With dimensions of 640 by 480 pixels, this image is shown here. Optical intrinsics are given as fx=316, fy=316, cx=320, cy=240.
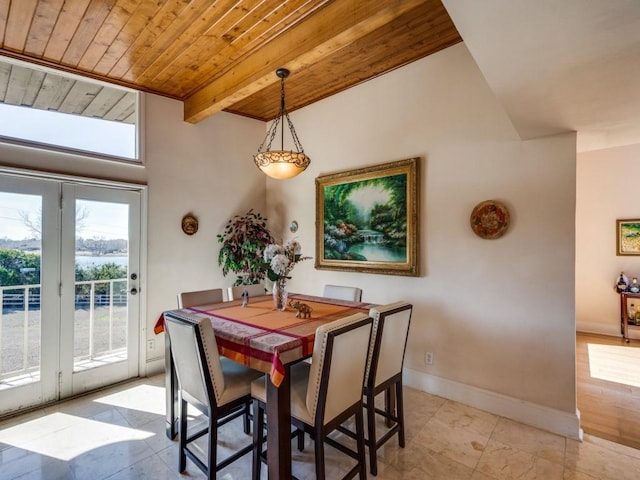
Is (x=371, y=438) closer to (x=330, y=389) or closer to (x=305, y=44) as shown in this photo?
(x=330, y=389)

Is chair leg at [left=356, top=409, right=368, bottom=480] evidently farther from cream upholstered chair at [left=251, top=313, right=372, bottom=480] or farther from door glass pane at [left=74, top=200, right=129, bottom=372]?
door glass pane at [left=74, top=200, right=129, bottom=372]

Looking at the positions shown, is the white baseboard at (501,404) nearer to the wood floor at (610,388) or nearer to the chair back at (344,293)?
the wood floor at (610,388)

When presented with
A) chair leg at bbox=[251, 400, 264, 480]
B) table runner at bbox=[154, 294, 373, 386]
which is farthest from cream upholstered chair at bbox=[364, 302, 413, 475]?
chair leg at bbox=[251, 400, 264, 480]

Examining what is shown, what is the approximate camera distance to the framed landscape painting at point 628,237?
4520mm

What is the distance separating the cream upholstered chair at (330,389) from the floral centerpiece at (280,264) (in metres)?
0.76

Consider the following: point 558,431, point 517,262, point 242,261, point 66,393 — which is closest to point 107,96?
point 242,261

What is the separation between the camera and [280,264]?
7.95ft

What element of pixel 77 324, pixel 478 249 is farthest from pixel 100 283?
pixel 478 249

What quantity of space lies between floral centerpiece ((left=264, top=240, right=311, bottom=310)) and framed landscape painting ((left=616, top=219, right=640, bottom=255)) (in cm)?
499

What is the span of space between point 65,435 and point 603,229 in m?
6.87

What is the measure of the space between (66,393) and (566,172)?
15.7 ft

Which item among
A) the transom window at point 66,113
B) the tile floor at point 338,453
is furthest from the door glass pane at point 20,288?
the transom window at point 66,113

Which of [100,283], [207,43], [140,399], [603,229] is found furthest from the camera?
[603,229]

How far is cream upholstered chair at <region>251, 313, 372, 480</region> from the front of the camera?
1618 mm
